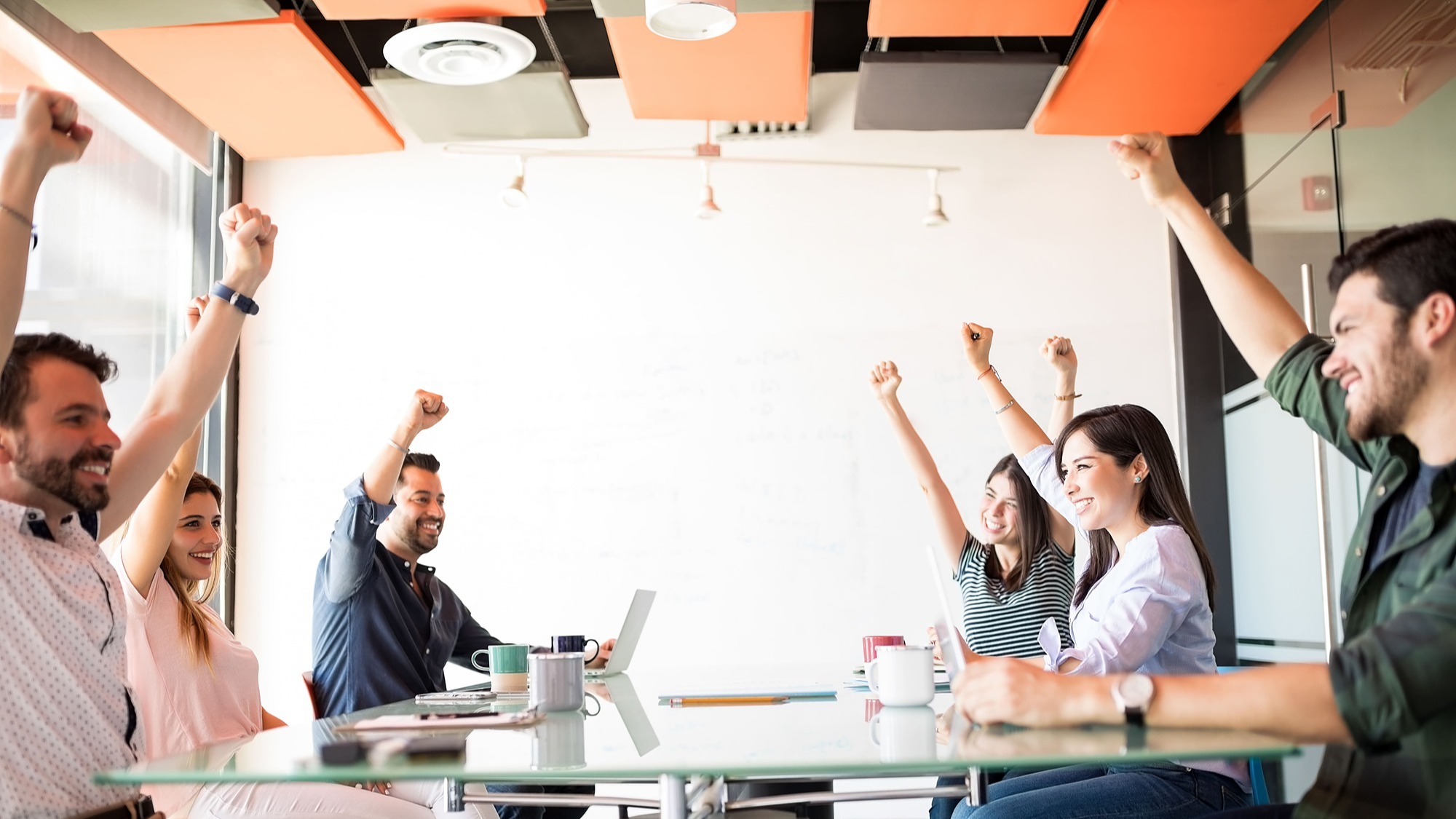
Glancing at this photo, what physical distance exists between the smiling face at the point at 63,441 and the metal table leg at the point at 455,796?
0.68 m

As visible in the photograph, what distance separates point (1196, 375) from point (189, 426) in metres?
4.11

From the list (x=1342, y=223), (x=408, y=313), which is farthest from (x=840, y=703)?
(x=408, y=313)

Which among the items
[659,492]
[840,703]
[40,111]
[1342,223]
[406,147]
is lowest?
[840,703]

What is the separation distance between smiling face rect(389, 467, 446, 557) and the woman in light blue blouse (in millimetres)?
1824

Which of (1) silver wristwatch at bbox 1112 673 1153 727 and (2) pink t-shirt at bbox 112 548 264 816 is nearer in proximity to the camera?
(1) silver wristwatch at bbox 1112 673 1153 727

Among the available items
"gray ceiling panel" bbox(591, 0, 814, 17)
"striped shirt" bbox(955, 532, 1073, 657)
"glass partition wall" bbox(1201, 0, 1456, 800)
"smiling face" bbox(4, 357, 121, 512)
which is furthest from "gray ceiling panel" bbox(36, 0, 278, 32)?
"glass partition wall" bbox(1201, 0, 1456, 800)

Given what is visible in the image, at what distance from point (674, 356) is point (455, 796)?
3.43 metres

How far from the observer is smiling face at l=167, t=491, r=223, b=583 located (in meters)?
2.84

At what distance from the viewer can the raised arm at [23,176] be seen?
163cm

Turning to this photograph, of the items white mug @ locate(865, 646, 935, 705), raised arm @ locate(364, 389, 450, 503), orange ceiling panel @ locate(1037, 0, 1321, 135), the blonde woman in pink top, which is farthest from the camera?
orange ceiling panel @ locate(1037, 0, 1321, 135)

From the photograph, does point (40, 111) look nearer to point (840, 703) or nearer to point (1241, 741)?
point (840, 703)

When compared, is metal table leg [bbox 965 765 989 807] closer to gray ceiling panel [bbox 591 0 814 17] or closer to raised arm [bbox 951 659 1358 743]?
raised arm [bbox 951 659 1358 743]

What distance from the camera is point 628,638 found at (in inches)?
129

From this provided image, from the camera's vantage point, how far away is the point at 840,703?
209 centimetres
